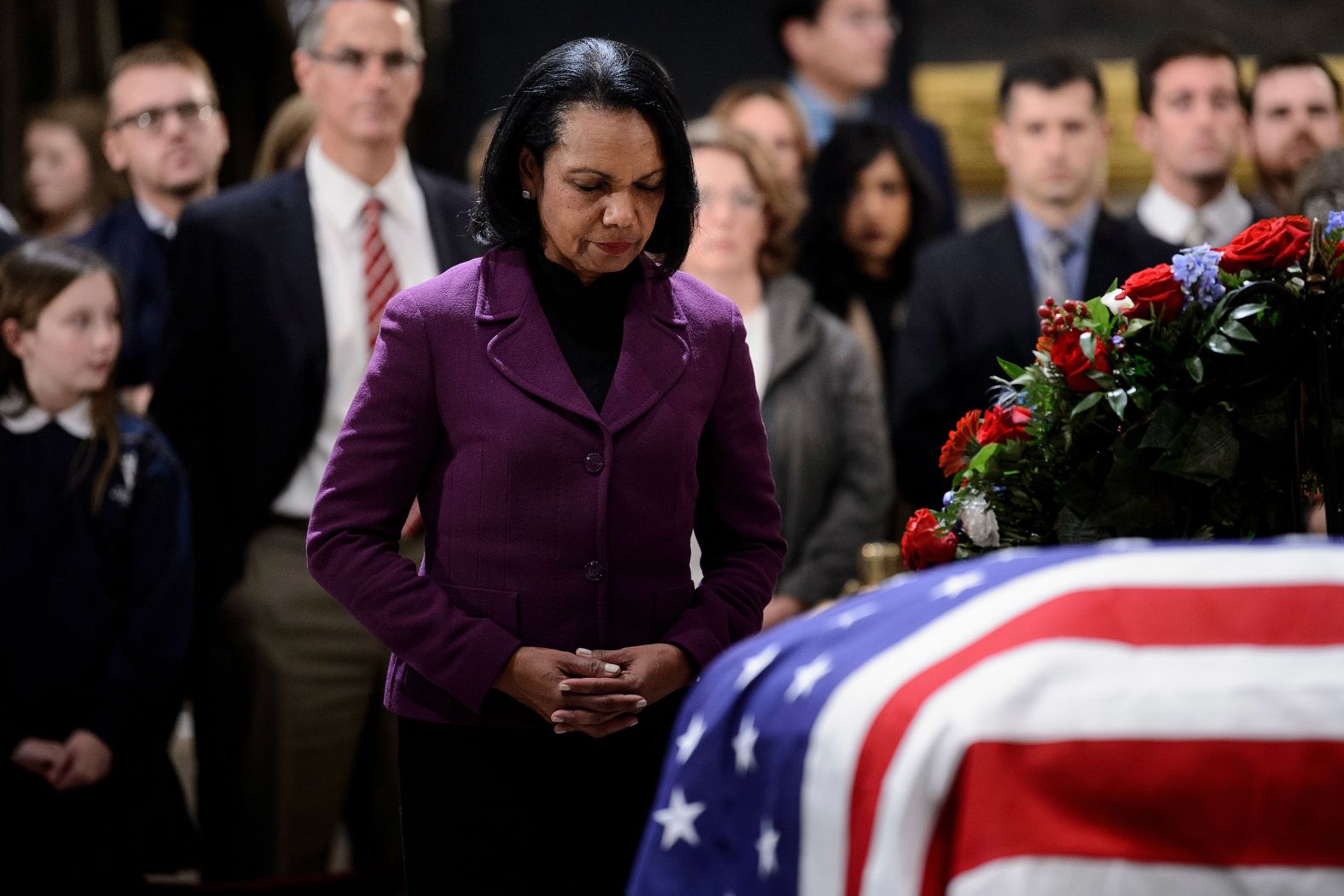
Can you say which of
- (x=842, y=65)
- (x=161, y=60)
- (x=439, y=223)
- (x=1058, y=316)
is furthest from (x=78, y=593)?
(x=842, y=65)

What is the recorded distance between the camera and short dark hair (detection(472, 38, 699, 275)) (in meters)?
2.12

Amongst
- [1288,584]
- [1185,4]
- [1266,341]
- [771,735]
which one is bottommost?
[771,735]

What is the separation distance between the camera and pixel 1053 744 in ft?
4.66

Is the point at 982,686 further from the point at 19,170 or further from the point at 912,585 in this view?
the point at 19,170

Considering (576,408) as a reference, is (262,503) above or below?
below

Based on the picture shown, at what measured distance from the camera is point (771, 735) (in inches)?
62.6

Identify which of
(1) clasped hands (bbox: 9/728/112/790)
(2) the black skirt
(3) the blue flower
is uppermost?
(3) the blue flower

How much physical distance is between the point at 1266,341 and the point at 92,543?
256 cm

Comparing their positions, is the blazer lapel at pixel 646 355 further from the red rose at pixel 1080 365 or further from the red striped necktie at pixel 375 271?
the red striped necktie at pixel 375 271

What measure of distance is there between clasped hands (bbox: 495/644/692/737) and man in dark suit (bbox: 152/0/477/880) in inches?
69.5

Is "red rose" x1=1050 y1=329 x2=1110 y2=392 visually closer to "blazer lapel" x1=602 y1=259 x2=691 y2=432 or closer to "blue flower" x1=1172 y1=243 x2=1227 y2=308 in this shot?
"blue flower" x1=1172 y1=243 x2=1227 y2=308

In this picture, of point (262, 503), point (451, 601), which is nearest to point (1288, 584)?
point (451, 601)

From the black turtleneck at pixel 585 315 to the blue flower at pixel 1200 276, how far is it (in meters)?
0.74

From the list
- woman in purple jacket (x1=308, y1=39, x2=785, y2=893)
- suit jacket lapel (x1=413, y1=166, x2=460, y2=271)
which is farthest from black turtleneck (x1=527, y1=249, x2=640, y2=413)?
suit jacket lapel (x1=413, y1=166, x2=460, y2=271)
